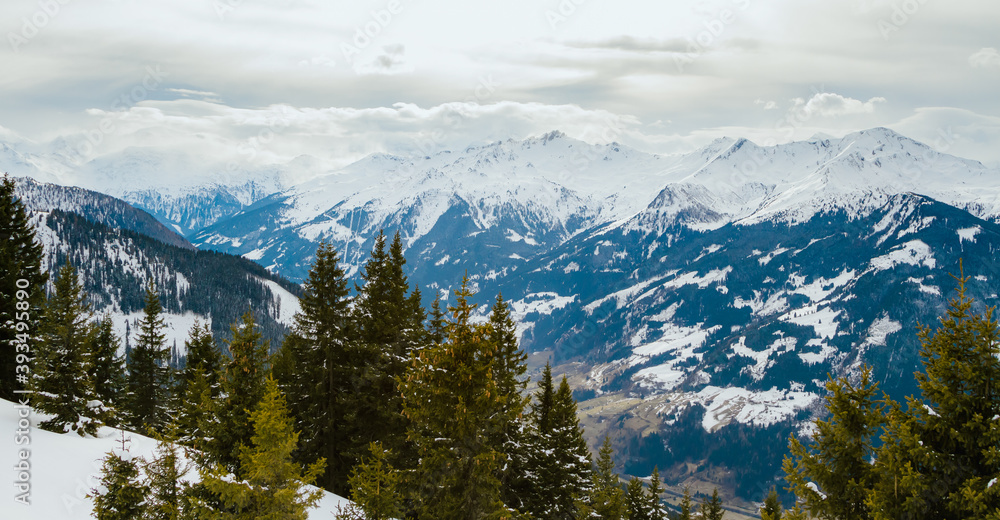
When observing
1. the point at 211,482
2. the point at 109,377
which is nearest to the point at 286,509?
the point at 211,482

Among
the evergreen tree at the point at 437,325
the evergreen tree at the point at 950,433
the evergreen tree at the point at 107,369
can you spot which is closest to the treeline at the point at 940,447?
the evergreen tree at the point at 950,433

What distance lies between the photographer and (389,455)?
91.6ft

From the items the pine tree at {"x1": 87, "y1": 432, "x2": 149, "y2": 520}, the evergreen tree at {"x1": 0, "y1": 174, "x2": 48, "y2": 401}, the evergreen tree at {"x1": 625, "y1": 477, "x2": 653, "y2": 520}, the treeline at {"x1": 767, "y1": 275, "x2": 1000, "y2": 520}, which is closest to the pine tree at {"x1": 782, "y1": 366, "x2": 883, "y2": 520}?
the treeline at {"x1": 767, "y1": 275, "x2": 1000, "y2": 520}

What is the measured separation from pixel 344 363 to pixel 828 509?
26.3m

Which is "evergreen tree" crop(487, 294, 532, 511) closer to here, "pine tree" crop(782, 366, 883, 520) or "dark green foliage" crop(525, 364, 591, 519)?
"dark green foliage" crop(525, 364, 591, 519)

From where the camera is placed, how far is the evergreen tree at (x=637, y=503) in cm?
4378

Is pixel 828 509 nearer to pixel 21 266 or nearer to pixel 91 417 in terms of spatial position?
pixel 91 417

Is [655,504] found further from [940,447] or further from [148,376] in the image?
[148,376]

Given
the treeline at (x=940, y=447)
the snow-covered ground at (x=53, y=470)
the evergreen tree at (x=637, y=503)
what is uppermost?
the treeline at (x=940, y=447)

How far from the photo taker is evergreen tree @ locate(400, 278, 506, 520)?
66.1ft

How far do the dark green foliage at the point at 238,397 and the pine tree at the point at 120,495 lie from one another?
3.85 meters

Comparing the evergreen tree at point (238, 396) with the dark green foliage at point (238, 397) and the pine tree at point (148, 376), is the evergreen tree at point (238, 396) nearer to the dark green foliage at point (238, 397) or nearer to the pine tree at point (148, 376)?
the dark green foliage at point (238, 397)

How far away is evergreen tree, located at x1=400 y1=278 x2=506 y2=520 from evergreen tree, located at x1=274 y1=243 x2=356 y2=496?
13.6m

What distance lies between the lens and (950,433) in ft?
49.4
